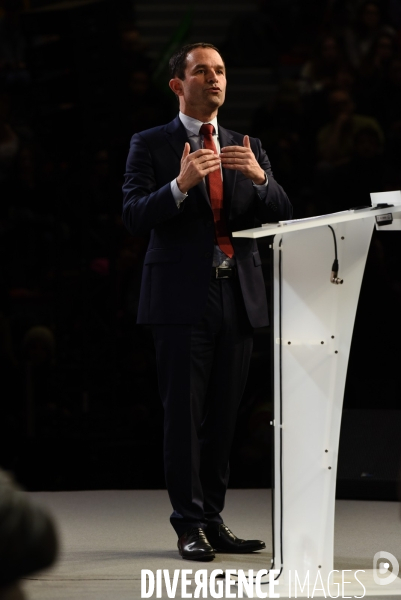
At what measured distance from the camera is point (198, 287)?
9.78 ft

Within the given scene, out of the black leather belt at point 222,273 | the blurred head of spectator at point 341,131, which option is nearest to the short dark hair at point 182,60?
the black leather belt at point 222,273

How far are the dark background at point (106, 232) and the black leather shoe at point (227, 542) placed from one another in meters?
2.08

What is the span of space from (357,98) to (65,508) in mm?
4112

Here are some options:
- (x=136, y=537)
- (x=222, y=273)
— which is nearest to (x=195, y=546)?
(x=136, y=537)

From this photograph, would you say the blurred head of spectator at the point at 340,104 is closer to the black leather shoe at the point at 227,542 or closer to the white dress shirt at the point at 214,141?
the white dress shirt at the point at 214,141

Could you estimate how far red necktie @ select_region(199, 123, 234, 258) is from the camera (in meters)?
3.03

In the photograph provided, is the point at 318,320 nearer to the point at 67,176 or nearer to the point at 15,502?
the point at 15,502

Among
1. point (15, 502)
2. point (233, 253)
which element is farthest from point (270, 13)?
point (15, 502)

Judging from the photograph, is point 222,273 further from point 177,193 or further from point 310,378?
point 310,378

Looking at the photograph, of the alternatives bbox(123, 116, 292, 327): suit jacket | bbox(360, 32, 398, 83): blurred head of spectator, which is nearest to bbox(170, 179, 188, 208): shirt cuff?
bbox(123, 116, 292, 327): suit jacket

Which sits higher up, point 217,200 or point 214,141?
point 214,141

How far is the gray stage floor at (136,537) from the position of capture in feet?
9.16

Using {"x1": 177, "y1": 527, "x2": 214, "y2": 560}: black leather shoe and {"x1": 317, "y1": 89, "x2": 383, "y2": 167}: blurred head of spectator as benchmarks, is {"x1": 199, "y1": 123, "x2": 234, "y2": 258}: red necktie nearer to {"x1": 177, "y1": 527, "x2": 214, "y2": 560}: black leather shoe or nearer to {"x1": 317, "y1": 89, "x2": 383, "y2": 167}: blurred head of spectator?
{"x1": 177, "y1": 527, "x2": 214, "y2": 560}: black leather shoe

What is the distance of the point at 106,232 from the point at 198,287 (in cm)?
306
